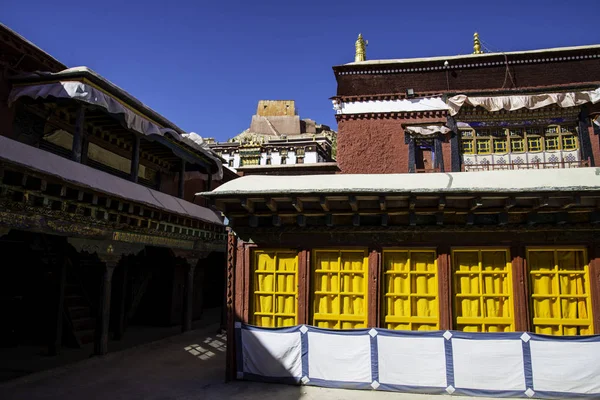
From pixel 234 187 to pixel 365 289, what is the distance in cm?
291

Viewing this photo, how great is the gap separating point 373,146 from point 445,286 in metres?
6.77

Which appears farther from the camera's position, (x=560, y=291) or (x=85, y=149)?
(x=85, y=149)

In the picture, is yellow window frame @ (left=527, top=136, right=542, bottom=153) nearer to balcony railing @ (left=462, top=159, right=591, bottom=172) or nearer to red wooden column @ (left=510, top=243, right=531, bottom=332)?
balcony railing @ (left=462, top=159, right=591, bottom=172)

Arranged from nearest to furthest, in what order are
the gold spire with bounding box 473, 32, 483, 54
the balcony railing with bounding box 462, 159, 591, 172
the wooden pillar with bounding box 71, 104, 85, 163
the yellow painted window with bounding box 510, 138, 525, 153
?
the wooden pillar with bounding box 71, 104, 85, 163, the balcony railing with bounding box 462, 159, 591, 172, the yellow painted window with bounding box 510, 138, 525, 153, the gold spire with bounding box 473, 32, 483, 54

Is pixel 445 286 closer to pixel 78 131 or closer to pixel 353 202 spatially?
pixel 353 202

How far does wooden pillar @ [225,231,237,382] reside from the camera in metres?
7.55

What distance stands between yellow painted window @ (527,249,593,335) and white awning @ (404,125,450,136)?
6144 millimetres

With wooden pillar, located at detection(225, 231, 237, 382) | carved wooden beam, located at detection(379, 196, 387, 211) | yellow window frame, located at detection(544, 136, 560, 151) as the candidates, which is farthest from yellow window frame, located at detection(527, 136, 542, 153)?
wooden pillar, located at detection(225, 231, 237, 382)

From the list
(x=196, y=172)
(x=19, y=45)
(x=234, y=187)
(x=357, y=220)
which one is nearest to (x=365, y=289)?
(x=357, y=220)

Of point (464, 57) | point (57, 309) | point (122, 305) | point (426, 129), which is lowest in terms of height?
point (122, 305)

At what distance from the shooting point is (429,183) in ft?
23.1

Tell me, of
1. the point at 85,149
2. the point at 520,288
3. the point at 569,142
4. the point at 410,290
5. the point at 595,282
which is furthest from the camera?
the point at 569,142

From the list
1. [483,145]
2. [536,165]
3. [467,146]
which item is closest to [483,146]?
[483,145]

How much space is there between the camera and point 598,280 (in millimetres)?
6832
